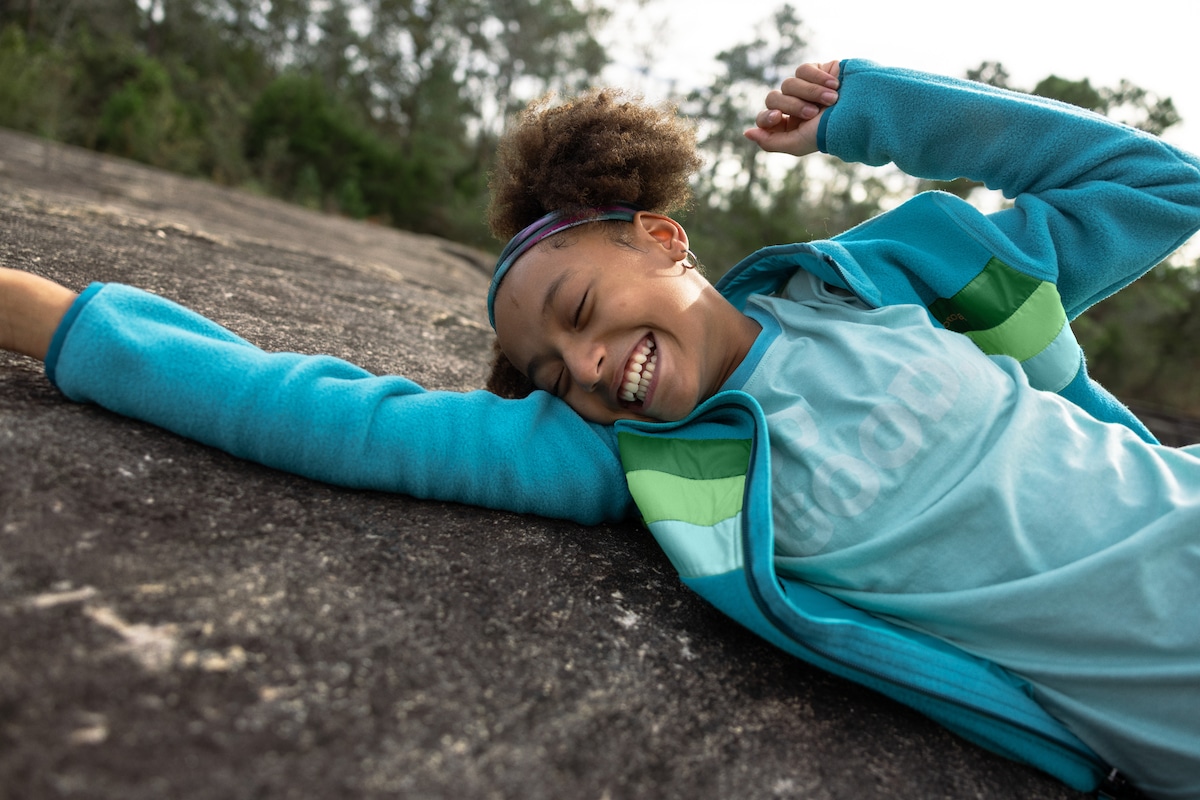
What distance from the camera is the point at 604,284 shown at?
4.40 feet

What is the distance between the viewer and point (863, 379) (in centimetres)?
128

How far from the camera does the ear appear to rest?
153cm

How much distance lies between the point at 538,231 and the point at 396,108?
23.4 m

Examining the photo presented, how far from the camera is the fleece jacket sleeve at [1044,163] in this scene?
1535 millimetres

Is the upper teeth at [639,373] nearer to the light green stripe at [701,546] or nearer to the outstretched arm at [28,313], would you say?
the light green stripe at [701,546]

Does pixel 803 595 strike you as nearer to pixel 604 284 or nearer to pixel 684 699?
pixel 684 699

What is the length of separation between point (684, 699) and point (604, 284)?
0.74 meters

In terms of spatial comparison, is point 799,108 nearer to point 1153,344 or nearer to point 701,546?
point 701,546

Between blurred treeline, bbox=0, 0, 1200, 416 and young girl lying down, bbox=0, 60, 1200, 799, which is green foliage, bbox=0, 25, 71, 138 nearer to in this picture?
blurred treeline, bbox=0, 0, 1200, 416

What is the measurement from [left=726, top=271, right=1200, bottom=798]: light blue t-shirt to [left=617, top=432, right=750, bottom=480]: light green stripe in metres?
0.07

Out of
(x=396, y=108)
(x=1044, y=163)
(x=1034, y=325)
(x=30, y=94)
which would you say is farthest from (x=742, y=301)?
(x=396, y=108)

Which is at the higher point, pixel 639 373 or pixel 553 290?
pixel 553 290

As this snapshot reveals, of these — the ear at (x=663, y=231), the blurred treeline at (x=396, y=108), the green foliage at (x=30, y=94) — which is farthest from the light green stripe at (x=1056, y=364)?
the green foliage at (x=30, y=94)

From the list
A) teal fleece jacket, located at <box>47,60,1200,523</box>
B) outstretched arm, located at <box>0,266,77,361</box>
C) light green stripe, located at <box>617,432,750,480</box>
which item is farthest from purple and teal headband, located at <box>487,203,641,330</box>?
outstretched arm, located at <box>0,266,77,361</box>
